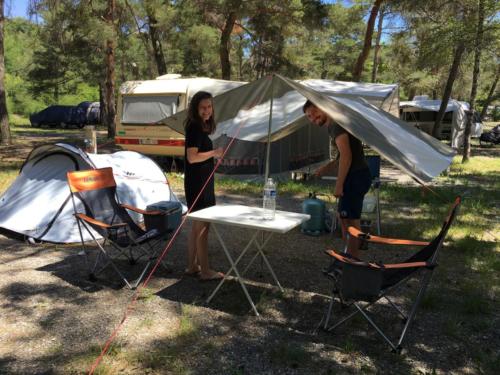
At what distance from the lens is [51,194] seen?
5.23 m

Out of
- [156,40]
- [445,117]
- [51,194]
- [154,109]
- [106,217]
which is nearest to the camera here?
[106,217]

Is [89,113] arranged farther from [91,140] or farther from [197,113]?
[197,113]

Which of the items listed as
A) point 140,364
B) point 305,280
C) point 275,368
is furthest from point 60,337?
point 305,280

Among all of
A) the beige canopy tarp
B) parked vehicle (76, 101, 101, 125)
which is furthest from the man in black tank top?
parked vehicle (76, 101, 101, 125)

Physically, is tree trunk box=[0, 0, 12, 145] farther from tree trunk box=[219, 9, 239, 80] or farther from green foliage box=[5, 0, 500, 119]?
tree trunk box=[219, 9, 239, 80]

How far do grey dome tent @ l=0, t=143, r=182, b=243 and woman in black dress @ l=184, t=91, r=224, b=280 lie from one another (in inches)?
72.0

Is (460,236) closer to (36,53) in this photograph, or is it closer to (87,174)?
(87,174)

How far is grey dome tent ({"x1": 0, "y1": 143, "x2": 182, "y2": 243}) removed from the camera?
5059 mm

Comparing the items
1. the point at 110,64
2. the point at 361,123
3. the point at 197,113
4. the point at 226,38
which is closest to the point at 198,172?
the point at 197,113

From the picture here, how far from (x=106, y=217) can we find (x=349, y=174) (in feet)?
7.75

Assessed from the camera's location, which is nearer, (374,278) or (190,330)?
(374,278)

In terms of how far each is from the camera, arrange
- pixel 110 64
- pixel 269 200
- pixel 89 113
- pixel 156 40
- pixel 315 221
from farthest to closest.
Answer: pixel 89 113 → pixel 156 40 → pixel 110 64 → pixel 315 221 → pixel 269 200

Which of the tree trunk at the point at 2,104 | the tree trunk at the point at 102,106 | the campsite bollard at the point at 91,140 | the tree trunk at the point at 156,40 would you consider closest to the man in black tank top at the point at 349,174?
the campsite bollard at the point at 91,140

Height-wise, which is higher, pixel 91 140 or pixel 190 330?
pixel 91 140
